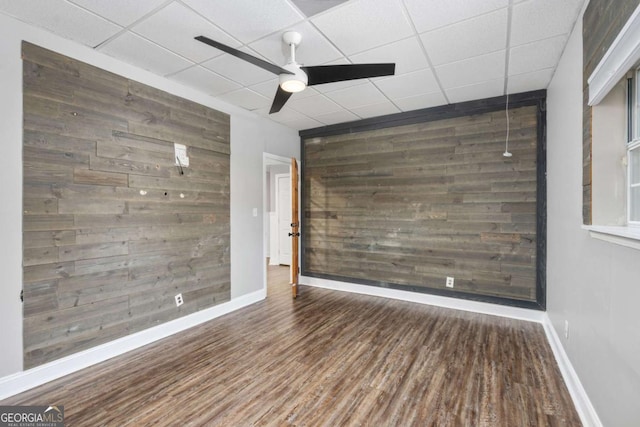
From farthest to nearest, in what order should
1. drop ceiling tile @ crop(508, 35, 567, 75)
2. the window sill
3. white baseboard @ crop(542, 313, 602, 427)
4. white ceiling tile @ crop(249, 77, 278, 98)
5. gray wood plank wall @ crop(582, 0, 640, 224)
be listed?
1. white ceiling tile @ crop(249, 77, 278, 98)
2. drop ceiling tile @ crop(508, 35, 567, 75)
3. white baseboard @ crop(542, 313, 602, 427)
4. gray wood plank wall @ crop(582, 0, 640, 224)
5. the window sill

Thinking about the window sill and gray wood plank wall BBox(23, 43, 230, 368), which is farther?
gray wood plank wall BBox(23, 43, 230, 368)

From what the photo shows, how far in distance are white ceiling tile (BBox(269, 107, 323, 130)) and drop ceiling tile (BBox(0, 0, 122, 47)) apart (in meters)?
2.15

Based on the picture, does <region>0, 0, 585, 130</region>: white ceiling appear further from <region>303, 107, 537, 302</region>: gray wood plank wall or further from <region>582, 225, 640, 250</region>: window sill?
<region>582, 225, 640, 250</region>: window sill

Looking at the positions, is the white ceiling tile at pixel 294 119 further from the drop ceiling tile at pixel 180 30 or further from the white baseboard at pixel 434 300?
Answer: the white baseboard at pixel 434 300

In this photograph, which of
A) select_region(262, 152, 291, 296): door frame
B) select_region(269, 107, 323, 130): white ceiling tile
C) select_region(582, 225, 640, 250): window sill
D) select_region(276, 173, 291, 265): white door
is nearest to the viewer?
select_region(582, 225, 640, 250): window sill

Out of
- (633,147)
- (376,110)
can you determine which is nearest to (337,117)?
(376,110)

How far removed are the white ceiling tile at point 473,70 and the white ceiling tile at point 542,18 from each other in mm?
293

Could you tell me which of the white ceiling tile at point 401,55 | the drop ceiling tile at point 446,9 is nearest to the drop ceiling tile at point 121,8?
the white ceiling tile at point 401,55

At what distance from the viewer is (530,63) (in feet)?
9.16

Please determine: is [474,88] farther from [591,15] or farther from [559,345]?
[559,345]

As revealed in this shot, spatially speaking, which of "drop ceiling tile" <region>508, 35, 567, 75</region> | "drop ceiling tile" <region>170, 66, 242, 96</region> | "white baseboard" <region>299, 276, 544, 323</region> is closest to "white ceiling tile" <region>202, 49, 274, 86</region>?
"drop ceiling tile" <region>170, 66, 242, 96</region>

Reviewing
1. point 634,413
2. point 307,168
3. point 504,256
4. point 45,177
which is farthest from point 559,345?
point 45,177

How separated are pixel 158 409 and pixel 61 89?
2.64 metres

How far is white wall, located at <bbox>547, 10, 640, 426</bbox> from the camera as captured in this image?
4.37ft
